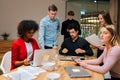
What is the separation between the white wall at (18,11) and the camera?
534 centimetres

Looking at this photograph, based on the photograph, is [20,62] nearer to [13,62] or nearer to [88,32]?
[13,62]

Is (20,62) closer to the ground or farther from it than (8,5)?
closer to the ground

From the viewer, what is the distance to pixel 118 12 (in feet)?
19.3

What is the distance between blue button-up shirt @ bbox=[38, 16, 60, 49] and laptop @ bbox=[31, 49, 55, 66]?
1.15 meters

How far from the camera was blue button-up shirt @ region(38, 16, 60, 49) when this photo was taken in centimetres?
337

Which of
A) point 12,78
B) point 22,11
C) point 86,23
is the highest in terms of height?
point 22,11

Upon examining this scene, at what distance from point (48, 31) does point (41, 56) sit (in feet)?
4.36

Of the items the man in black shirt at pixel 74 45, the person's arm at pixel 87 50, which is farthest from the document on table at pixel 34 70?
the person's arm at pixel 87 50

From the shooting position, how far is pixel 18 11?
214 inches

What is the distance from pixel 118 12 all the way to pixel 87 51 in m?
3.40

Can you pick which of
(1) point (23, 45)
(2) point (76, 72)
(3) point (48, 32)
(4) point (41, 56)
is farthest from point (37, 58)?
(3) point (48, 32)

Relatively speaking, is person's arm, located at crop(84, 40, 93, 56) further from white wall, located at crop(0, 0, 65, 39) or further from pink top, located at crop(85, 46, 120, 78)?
white wall, located at crop(0, 0, 65, 39)

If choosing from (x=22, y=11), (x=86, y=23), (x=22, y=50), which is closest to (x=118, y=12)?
(x=86, y=23)

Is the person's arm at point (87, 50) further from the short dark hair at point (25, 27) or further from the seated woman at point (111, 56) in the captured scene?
the short dark hair at point (25, 27)
